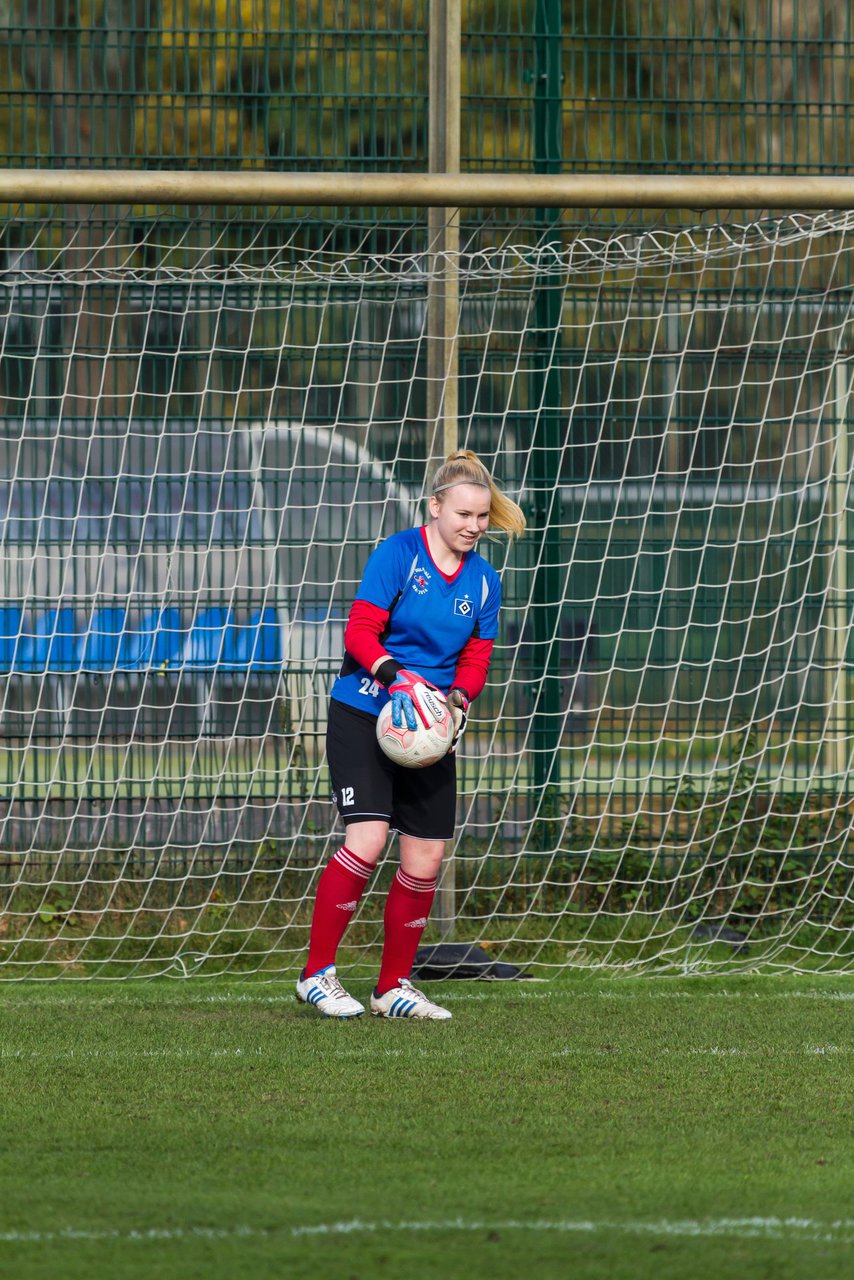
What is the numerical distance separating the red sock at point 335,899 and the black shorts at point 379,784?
15 centimetres

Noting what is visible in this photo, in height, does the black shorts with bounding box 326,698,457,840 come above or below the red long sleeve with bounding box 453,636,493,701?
below

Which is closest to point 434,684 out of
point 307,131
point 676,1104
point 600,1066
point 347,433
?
point 600,1066

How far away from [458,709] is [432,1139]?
169 centimetres

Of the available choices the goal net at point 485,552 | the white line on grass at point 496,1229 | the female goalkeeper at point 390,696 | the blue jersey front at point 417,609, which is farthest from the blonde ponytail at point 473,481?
the white line on grass at point 496,1229

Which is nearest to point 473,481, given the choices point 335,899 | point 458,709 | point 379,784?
point 458,709

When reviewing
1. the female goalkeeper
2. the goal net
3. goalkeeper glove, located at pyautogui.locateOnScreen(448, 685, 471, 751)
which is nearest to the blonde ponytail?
the female goalkeeper

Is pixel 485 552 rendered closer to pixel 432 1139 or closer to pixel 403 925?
pixel 403 925

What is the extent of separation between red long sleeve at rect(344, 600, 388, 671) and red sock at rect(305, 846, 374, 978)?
0.65 meters

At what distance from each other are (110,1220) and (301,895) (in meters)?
3.77

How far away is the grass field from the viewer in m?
2.95

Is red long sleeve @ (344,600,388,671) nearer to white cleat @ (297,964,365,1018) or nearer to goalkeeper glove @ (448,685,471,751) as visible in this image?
goalkeeper glove @ (448,685,471,751)

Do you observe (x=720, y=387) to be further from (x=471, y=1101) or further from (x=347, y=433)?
(x=471, y=1101)

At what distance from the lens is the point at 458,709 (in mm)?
5168

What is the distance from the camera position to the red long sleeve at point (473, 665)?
5.30 m
